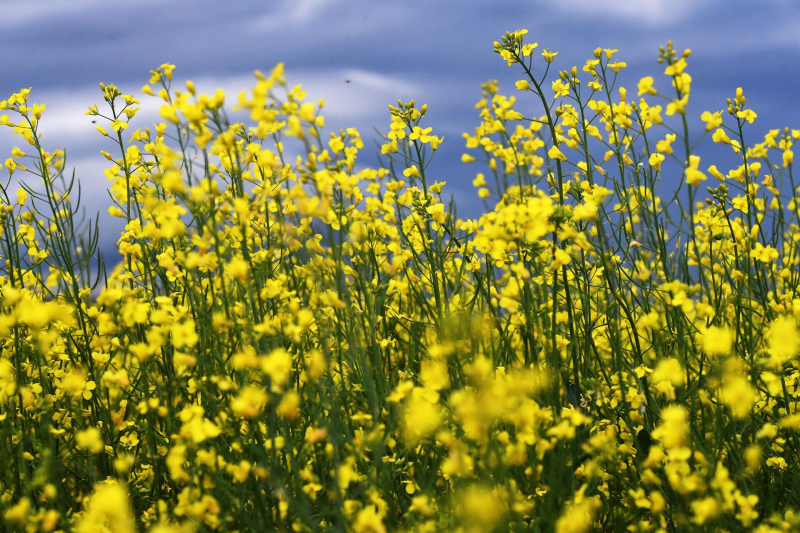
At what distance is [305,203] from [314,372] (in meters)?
0.52

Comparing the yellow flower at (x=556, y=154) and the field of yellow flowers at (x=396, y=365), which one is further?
the yellow flower at (x=556, y=154)

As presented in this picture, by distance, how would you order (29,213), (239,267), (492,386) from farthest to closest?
(29,213) < (239,267) < (492,386)

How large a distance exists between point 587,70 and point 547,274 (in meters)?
1.21

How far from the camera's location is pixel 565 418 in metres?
2.29

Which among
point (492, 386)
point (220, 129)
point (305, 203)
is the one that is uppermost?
point (220, 129)

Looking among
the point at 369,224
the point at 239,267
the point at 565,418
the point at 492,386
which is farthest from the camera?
the point at 369,224

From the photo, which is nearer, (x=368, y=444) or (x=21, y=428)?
(x=368, y=444)

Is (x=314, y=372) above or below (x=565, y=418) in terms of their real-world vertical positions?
above

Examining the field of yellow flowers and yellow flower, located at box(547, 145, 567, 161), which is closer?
the field of yellow flowers

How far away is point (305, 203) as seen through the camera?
6.86 feet

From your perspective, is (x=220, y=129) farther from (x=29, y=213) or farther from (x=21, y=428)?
(x=29, y=213)

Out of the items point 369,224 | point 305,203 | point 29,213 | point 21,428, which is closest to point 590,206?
point 305,203

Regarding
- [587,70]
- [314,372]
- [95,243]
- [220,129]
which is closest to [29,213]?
[95,243]

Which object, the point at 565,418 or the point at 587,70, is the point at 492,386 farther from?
the point at 587,70
